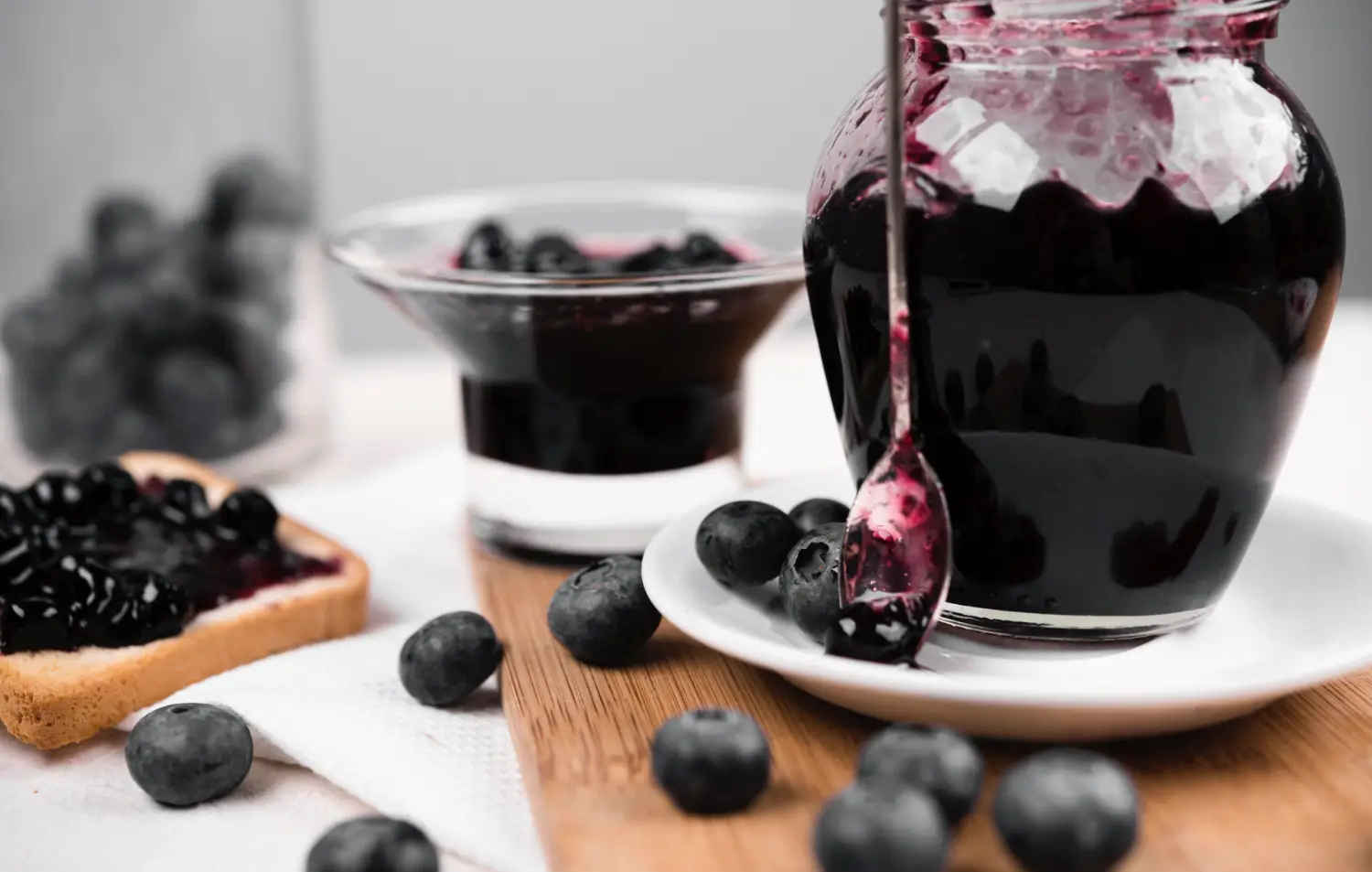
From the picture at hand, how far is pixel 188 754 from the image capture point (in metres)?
0.94

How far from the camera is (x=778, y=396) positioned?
207 centimetres

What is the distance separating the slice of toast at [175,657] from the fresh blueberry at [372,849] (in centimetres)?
33

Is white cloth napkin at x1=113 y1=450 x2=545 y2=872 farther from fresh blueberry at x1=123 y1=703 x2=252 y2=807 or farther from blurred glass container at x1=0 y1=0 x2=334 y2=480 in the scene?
blurred glass container at x1=0 y1=0 x2=334 y2=480

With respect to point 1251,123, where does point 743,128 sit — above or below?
below

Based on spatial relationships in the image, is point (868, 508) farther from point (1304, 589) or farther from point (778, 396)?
point (778, 396)

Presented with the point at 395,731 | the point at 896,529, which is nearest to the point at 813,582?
the point at 896,529

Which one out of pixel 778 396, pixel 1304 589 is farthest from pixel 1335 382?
pixel 1304 589

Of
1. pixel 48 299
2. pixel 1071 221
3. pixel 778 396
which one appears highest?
pixel 1071 221

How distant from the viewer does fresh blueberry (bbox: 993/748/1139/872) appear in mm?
722

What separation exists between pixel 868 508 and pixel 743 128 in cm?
248

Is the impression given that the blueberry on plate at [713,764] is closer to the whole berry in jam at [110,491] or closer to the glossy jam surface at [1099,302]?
the glossy jam surface at [1099,302]

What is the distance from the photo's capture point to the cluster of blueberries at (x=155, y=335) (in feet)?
5.87

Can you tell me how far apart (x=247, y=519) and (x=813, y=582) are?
571 mm

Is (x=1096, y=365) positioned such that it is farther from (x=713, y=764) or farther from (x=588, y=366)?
(x=588, y=366)
